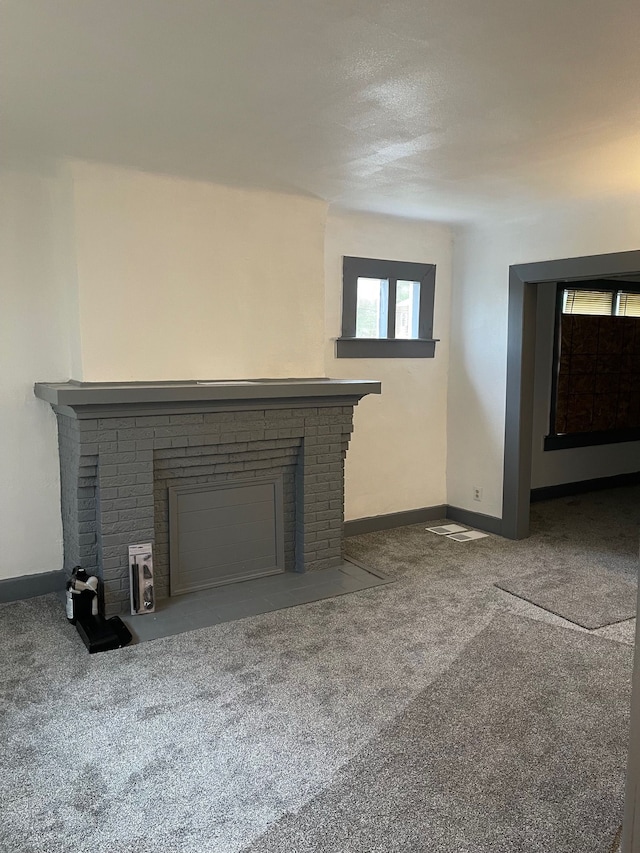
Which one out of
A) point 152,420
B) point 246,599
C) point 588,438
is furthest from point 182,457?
point 588,438

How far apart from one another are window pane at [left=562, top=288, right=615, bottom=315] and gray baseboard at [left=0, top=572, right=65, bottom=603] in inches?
191

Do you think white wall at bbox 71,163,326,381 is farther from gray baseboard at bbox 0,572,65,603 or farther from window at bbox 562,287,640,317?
window at bbox 562,287,640,317

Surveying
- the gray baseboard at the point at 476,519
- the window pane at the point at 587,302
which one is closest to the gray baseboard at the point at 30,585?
the gray baseboard at the point at 476,519

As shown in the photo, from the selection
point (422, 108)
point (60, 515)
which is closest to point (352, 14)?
point (422, 108)

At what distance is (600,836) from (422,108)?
2617 millimetres

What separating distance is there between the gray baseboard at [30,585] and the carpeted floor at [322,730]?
77 millimetres

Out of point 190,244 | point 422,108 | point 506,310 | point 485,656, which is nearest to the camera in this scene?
point 422,108

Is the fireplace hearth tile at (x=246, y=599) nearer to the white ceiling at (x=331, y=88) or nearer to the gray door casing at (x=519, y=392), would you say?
the gray door casing at (x=519, y=392)

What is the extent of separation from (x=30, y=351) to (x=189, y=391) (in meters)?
0.99

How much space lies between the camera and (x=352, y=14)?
72.8 inches

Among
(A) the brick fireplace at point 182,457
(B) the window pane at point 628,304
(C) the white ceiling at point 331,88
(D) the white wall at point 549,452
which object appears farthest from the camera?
(B) the window pane at point 628,304

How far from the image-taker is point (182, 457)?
3.65m

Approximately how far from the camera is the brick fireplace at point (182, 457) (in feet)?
11.0

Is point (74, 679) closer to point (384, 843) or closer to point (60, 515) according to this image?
point (60, 515)
